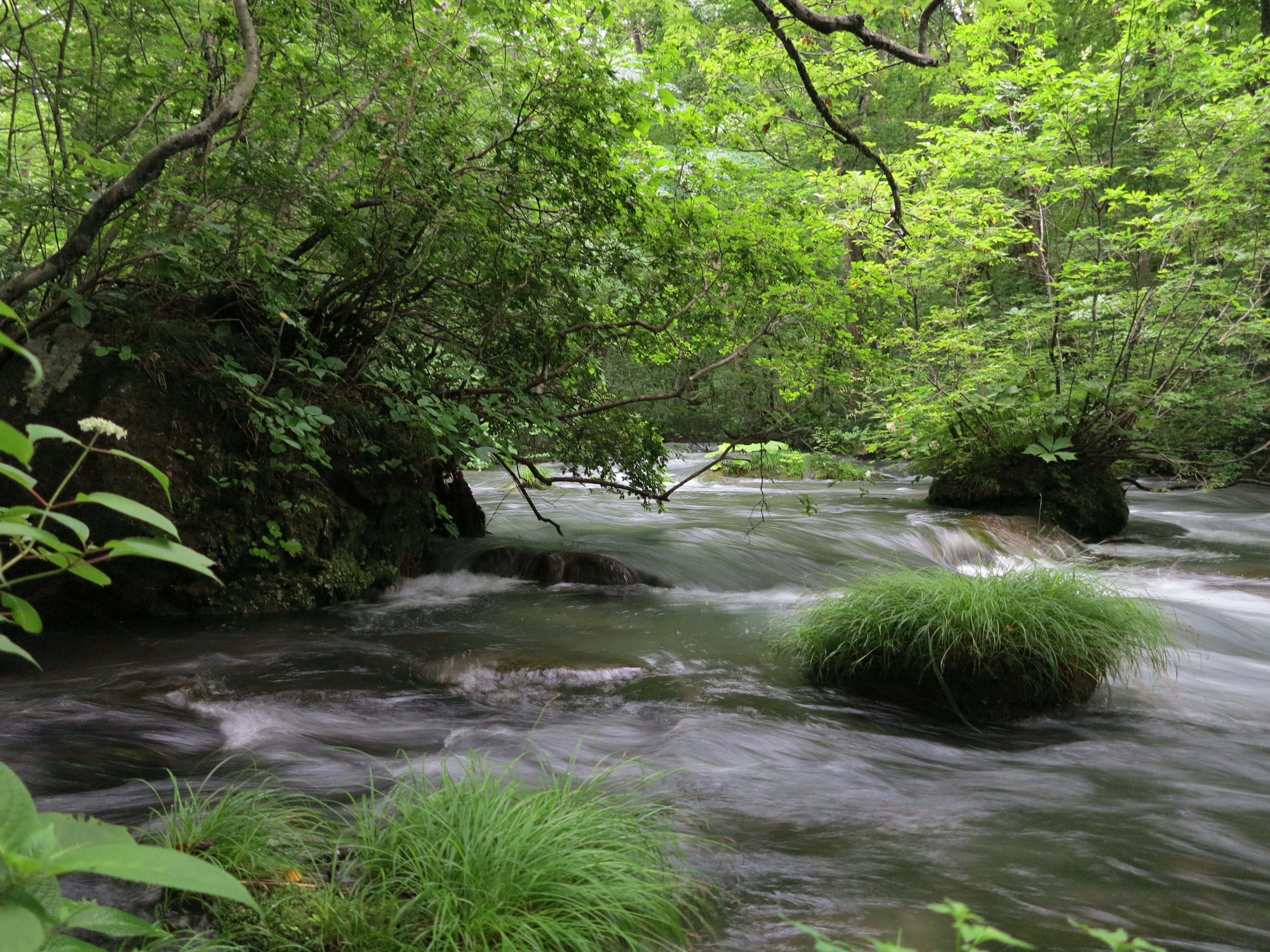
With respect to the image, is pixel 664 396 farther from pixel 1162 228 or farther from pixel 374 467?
pixel 1162 228

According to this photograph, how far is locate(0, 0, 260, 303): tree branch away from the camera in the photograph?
355 cm

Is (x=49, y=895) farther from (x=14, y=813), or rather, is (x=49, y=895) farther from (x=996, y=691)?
(x=996, y=691)

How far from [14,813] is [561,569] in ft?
22.8

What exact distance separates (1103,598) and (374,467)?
5.58m

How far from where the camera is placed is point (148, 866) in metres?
0.96

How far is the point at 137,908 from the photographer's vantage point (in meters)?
2.20

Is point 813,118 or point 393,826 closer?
point 393,826

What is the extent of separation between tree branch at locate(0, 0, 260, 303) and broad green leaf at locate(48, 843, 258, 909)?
10.7 ft

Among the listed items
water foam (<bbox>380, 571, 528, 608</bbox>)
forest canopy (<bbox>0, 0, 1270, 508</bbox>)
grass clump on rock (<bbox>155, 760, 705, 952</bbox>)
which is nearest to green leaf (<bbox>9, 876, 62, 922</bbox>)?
grass clump on rock (<bbox>155, 760, 705, 952</bbox>)

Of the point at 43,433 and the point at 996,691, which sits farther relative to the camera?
the point at 996,691

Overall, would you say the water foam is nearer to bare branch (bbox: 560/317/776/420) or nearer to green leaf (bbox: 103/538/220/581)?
bare branch (bbox: 560/317/776/420)

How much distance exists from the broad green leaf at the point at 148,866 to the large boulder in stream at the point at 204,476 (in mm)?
5157

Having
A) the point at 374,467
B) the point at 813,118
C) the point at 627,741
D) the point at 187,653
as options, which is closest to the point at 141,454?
the point at 187,653

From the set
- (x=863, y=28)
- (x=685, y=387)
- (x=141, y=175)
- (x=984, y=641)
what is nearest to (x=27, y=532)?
(x=141, y=175)
